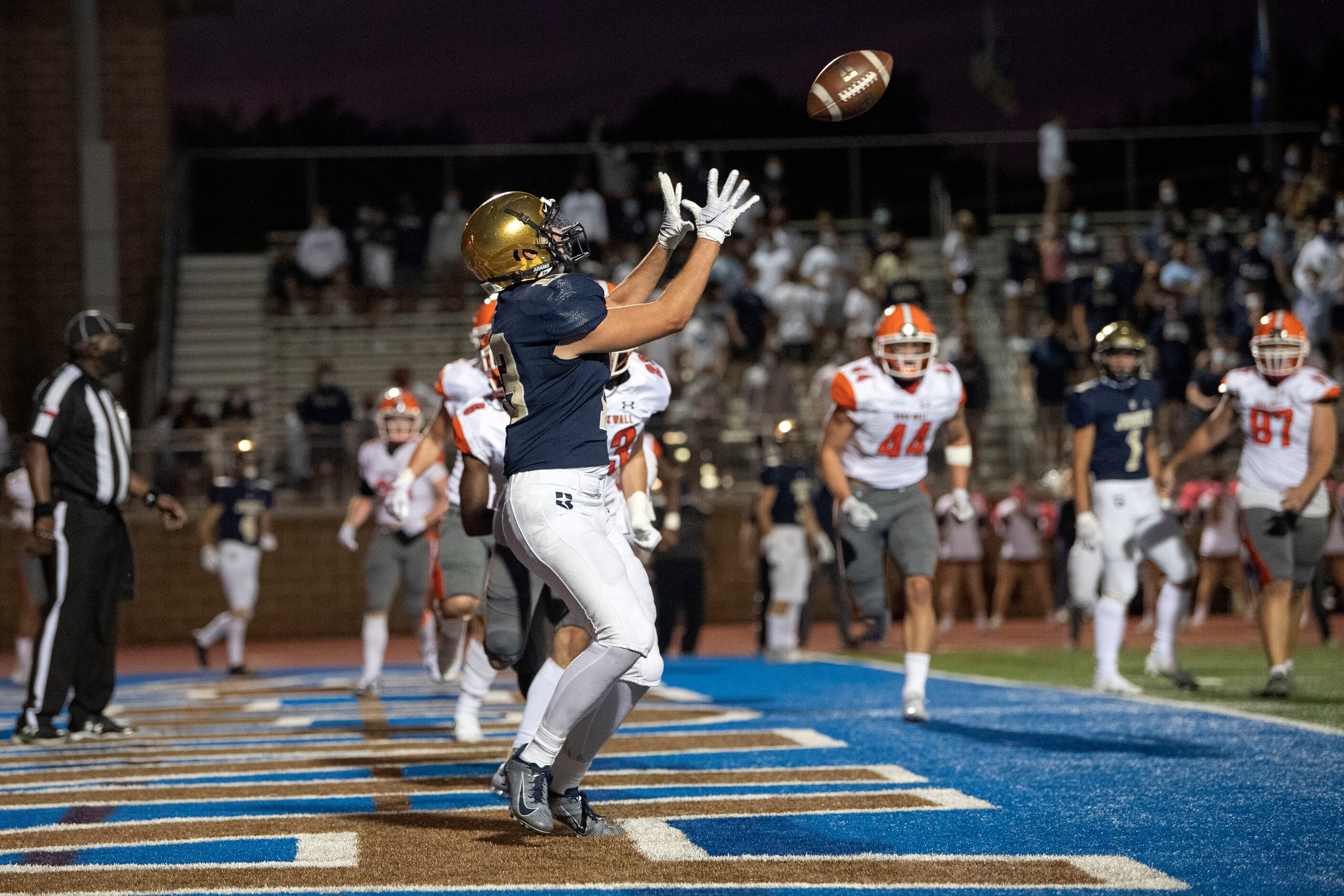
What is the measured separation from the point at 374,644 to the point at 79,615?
10.1ft

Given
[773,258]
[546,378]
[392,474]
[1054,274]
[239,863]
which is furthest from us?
[773,258]

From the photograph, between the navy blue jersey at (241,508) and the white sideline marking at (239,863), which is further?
the navy blue jersey at (241,508)

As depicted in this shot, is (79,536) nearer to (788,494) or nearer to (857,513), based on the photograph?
(857,513)

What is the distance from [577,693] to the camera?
466 centimetres

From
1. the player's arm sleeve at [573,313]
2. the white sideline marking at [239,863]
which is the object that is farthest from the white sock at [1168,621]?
the white sideline marking at [239,863]

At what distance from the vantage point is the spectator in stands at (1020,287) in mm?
20078

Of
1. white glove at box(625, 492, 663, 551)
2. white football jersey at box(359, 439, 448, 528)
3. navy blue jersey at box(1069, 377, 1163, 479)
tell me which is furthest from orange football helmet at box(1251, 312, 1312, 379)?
white football jersey at box(359, 439, 448, 528)

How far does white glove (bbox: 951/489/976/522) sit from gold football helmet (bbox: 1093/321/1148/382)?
1442mm

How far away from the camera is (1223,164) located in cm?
2317

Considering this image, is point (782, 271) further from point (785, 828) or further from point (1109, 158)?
point (785, 828)

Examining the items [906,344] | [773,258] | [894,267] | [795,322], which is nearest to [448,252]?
[773,258]

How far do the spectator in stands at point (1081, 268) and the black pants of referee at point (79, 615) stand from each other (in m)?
12.9

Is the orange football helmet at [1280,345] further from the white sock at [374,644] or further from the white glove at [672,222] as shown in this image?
the white sock at [374,644]

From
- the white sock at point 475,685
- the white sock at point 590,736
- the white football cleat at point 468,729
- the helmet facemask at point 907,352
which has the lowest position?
the white football cleat at point 468,729
